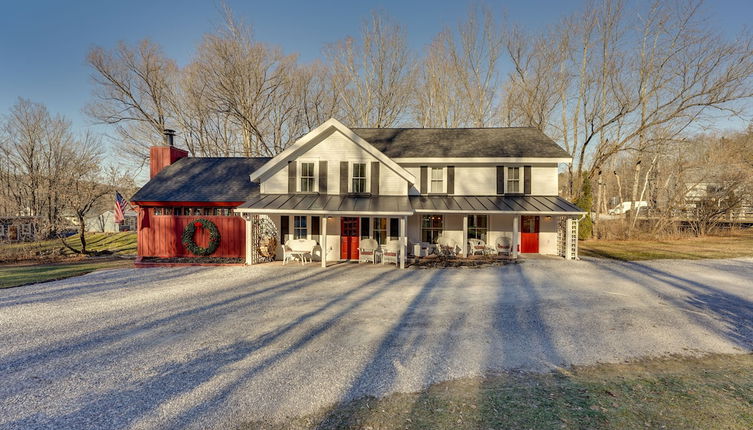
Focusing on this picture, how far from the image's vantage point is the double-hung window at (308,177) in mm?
15555

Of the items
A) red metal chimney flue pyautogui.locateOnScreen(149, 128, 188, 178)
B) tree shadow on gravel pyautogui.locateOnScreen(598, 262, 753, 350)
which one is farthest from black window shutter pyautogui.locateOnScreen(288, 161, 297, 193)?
tree shadow on gravel pyautogui.locateOnScreen(598, 262, 753, 350)

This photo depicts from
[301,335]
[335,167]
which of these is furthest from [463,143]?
[301,335]

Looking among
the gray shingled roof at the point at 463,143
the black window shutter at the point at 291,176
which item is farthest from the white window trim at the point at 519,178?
the black window shutter at the point at 291,176

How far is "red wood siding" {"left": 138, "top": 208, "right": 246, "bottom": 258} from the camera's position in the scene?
51.8 ft


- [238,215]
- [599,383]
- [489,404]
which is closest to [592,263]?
[599,383]

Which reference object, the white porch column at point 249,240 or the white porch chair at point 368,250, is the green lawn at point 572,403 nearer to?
the white porch chair at point 368,250

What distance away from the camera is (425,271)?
44.5 ft

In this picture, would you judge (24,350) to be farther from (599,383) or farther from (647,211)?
(647,211)

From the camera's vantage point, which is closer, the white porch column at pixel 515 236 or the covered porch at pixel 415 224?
the covered porch at pixel 415 224

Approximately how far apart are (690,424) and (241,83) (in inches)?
1322

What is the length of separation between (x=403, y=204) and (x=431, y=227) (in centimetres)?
320

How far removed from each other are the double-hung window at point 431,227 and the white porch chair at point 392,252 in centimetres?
244

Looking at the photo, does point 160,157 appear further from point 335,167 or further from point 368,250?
point 368,250

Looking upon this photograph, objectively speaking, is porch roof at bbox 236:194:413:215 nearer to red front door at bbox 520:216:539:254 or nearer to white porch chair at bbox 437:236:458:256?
white porch chair at bbox 437:236:458:256
